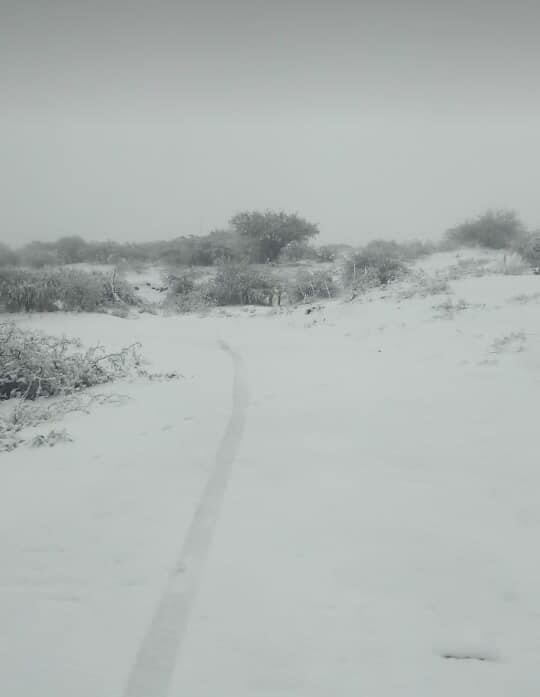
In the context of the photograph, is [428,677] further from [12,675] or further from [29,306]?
[29,306]

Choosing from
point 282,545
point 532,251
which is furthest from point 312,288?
point 282,545

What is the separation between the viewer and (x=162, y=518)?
2.15 m

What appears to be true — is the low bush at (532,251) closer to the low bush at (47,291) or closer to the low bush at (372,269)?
the low bush at (372,269)

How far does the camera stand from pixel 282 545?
1.88 metres

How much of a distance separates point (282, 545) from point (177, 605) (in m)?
0.53

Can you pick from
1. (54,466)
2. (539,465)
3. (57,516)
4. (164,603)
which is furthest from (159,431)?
(539,465)

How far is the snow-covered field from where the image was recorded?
4.29ft

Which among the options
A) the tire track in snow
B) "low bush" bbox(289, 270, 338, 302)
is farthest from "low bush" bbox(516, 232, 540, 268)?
the tire track in snow

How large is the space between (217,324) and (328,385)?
18.7ft

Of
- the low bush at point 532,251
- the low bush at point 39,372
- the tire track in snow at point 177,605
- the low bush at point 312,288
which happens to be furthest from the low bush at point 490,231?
the tire track in snow at point 177,605

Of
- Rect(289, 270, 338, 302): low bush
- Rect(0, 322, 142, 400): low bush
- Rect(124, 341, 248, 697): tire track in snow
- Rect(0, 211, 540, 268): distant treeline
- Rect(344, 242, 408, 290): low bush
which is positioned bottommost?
Rect(124, 341, 248, 697): tire track in snow

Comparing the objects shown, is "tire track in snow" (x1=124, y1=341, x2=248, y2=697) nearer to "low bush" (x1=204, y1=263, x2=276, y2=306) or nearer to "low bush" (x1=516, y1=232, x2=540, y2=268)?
"low bush" (x1=204, y1=263, x2=276, y2=306)

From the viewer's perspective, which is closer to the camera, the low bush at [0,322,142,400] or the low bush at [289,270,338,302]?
the low bush at [0,322,142,400]

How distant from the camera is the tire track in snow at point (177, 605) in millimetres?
1278
